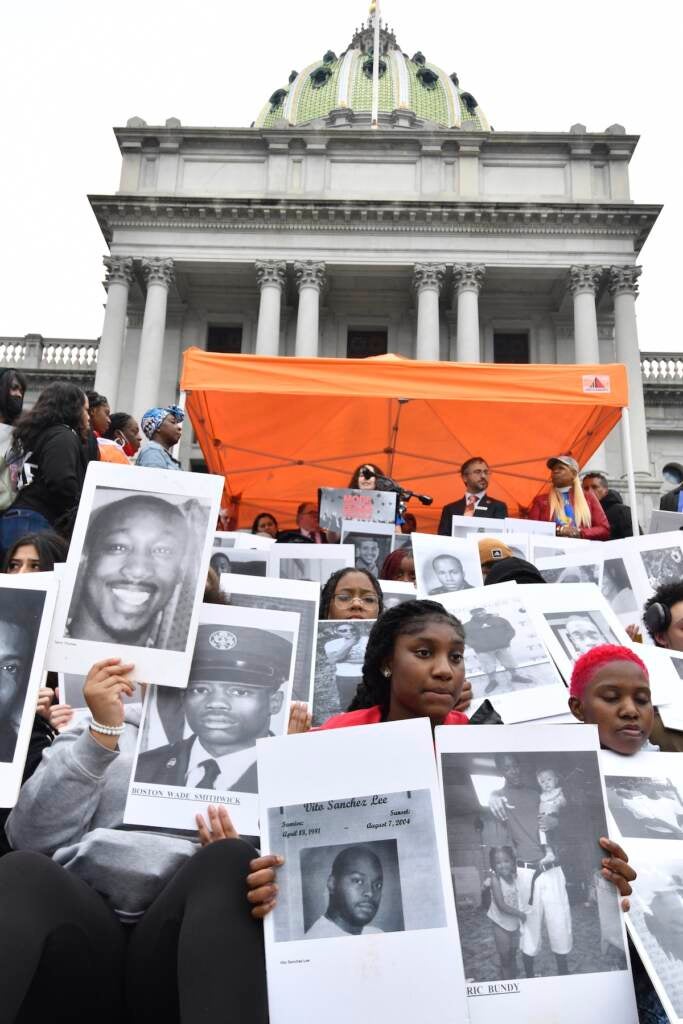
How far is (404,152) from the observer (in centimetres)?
3312

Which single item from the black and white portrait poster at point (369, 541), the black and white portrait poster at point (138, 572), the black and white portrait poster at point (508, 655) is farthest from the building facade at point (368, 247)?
the black and white portrait poster at point (138, 572)

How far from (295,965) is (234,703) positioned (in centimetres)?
92

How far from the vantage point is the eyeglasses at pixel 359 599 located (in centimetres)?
468

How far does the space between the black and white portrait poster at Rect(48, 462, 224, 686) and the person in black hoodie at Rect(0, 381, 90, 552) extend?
2496mm

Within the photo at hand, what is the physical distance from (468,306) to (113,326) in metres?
12.2

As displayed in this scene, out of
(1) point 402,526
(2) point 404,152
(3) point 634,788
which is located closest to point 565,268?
(2) point 404,152

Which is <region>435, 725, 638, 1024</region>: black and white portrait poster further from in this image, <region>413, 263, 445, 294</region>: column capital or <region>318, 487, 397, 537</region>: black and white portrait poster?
<region>413, 263, 445, 294</region>: column capital

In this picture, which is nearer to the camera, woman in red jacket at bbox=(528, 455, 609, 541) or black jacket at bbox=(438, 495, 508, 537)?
black jacket at bbox=(438, 495, 508, 537)

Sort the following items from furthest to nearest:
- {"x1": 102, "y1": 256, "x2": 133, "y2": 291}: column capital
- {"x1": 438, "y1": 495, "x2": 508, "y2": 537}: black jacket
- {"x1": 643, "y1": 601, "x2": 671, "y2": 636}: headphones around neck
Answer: {"x1": 102, "y1": 256, "x2": 133, "y2": 291}: column capital, {"x1": 438, "y1": 495, "x2": 508, "y2": 537}: black jacket, {"x1": 643, "y1": 601, "x2": 671, "y2": 636}: headphones around neck

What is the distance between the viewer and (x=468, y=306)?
102ft

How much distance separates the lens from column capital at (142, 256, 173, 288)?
31781 mm

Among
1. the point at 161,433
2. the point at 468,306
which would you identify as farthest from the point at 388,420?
the point at 468,306

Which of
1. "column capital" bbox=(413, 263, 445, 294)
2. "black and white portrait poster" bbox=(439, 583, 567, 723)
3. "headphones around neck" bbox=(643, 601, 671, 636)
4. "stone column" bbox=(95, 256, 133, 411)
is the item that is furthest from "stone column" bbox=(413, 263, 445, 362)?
"black and white portrait poster" bbox=(439, 583, 567, 723)

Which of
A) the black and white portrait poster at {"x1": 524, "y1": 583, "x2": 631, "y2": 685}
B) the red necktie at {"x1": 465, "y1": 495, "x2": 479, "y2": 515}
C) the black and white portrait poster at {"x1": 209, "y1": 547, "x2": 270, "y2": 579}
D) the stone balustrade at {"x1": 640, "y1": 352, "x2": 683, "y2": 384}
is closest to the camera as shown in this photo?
the black and white portrait poster at {"x1": 524, "y1": 583, "x2": 631, "y2": 685}
